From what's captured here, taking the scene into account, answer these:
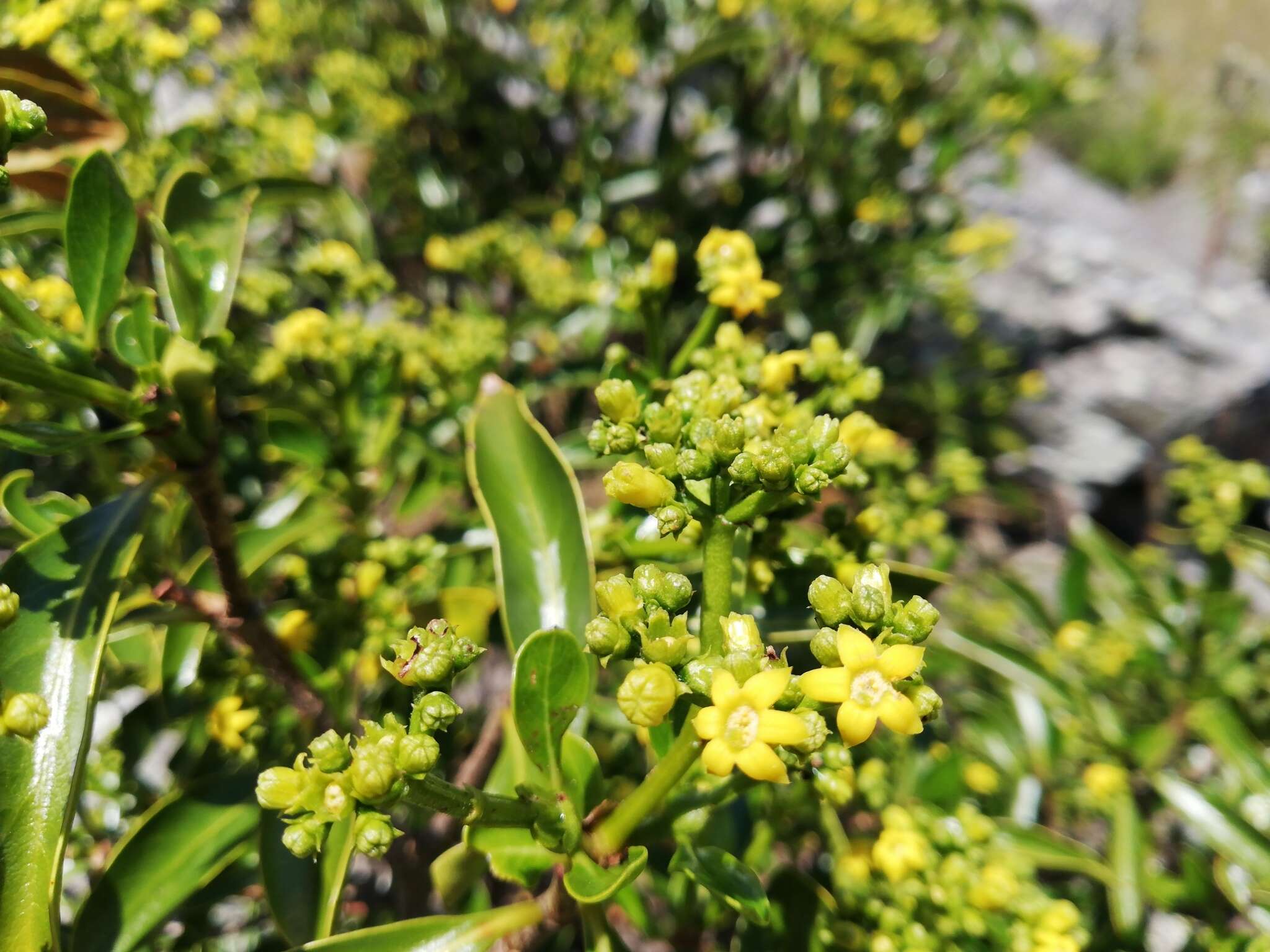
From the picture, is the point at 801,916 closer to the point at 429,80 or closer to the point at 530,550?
the point at 530,550

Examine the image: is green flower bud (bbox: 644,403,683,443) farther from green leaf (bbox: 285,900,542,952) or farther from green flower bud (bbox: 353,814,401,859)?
green leaf (bbox: 285,900,542,952)

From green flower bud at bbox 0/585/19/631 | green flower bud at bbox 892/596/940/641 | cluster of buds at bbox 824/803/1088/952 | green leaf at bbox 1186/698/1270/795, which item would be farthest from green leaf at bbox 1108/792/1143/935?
green flower bud at bbox 0/585/19/631

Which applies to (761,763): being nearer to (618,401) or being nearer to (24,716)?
(618,401)

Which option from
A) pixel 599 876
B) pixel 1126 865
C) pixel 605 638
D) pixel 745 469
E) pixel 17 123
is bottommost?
pixel 1126 865

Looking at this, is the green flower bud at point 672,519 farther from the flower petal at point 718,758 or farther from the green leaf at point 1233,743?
the green leaf at point 1233,743

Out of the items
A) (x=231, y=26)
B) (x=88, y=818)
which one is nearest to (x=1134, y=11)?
(x=231, y=26)

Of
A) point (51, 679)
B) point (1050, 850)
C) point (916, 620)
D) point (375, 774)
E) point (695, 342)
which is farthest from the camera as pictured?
point (1050, 850)

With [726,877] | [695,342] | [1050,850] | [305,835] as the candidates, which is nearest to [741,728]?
[726,877]
